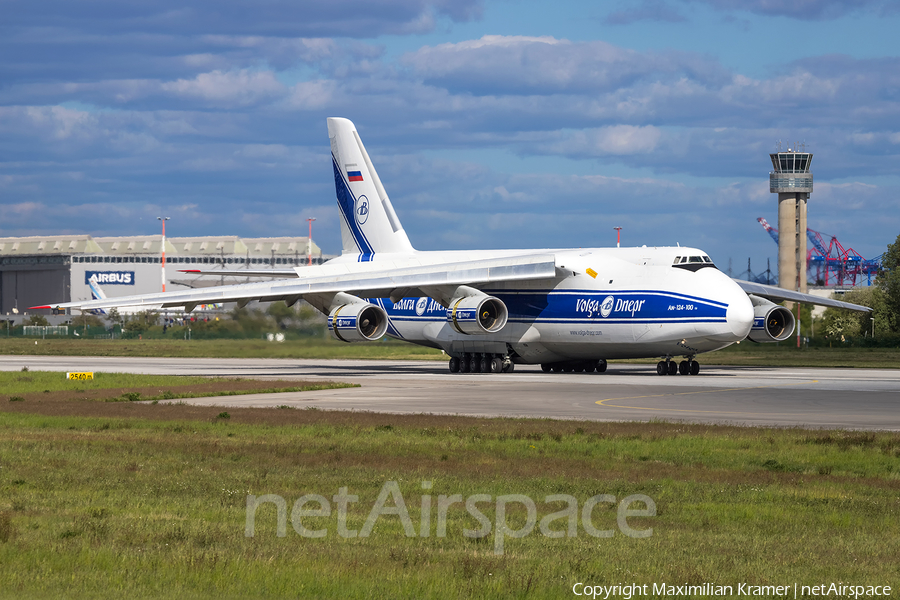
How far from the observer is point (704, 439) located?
1858 centimetres

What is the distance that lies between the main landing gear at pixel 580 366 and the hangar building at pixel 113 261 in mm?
112954

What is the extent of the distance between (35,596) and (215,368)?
135ft

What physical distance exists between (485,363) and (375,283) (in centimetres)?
580

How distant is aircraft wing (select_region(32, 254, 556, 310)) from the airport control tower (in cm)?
10354

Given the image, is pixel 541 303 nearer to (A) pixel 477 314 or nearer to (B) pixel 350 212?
(A) pixel 477 314

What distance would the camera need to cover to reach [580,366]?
45.6 metres

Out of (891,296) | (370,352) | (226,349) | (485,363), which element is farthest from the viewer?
(891,296)

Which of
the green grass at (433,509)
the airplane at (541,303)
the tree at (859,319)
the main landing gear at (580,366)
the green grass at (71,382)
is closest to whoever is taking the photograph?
the green grass at (433,509)

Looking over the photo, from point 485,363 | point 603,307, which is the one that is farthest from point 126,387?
point 603,307

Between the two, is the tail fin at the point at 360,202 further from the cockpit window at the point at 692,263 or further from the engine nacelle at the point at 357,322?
the cockpit window at the point at 692,263

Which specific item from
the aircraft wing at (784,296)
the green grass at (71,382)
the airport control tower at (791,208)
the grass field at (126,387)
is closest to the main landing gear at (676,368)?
the aircraft wing at (784,296)

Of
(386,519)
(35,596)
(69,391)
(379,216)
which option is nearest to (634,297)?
(379,216)

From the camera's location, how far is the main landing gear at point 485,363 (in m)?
44.3

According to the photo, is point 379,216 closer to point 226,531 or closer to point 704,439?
point 704,439
